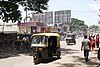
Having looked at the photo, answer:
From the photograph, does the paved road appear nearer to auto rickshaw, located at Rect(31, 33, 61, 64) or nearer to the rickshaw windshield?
auto rickshaw, located at Rect(31, 33, 61, 64)

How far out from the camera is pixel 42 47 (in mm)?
19516

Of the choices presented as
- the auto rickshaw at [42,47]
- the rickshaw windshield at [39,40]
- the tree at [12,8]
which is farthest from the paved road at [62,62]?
the tree at [12,8]

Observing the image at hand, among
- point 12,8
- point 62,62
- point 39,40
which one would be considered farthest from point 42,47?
point 12,8

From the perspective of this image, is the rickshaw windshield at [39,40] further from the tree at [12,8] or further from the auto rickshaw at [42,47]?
the tree at [12,8]

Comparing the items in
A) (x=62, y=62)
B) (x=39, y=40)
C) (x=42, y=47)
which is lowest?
(x=62, y=62)

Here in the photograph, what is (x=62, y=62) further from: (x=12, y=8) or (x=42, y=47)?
(x=12, y=8)

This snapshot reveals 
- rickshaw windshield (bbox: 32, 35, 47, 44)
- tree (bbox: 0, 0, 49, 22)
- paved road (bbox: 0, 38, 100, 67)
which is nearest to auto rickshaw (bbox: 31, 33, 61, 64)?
rickshaw windshield (bbox: 32, 35, 47, 44)

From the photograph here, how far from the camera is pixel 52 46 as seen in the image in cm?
2145

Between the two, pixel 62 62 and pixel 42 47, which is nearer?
pixel 62 62

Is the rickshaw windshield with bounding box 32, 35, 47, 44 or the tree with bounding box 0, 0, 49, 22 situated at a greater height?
the tree with bounding box 0, 0, 49, 22

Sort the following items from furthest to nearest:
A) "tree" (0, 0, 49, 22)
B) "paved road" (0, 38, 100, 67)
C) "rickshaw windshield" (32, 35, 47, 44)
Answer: "tree" (0, 0, 49, 22), "rickshaw windshield" (32, 35, 47, 44), "paved road" (0, 38, 100, 67)

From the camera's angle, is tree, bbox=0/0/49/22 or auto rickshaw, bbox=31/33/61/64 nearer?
auto rickshaw, bbox=31/33/61/64

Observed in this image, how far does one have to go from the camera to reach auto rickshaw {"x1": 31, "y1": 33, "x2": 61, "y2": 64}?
1946 cm

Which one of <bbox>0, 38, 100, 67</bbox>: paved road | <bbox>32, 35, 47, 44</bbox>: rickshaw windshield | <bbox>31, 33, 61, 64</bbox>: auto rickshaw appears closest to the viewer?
<bbox>0, 38, 100, 67</bbox>: paved road
